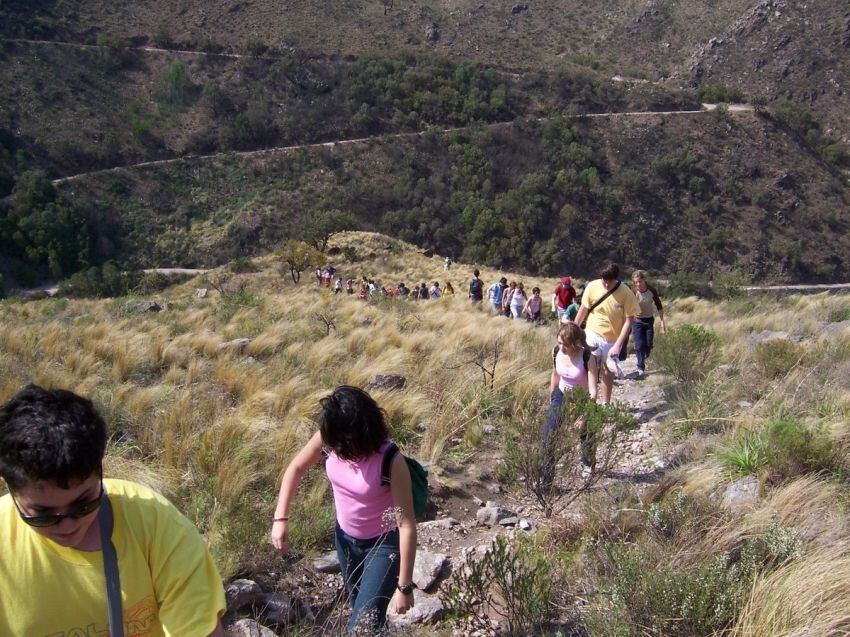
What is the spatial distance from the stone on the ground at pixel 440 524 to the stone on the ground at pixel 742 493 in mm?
1574

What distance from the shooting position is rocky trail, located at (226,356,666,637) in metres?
2.71

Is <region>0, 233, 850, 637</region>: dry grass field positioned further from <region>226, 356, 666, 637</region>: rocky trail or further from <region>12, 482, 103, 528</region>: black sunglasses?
<region>12, 482, 103, 528</region>: black sunglasses

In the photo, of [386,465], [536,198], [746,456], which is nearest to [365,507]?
[386,465]

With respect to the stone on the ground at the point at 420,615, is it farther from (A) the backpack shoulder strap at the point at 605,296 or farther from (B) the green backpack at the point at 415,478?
(A) the backpack shoulder strap at the point at 605,296

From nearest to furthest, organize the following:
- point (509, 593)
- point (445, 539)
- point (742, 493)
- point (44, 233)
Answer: point (509, 593)
point (742, 493)
point (445, 539)
point (44, 233)

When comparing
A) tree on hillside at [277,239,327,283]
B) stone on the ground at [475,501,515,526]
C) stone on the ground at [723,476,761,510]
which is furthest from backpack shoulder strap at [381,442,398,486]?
tree on hillside at [277,239,327,283]

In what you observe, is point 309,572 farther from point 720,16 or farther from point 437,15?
point 720,16

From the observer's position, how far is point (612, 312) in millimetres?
5457

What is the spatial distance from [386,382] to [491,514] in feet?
7.39

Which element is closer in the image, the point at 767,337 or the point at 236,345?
the point at 236,345

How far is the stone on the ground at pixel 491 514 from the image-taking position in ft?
12.1

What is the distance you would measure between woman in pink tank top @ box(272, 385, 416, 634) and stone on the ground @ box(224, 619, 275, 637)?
0.34 metres

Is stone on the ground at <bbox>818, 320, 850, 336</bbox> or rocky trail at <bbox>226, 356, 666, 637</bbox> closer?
rocky trail at <bbox>226, 356, 666, 637</bbox>

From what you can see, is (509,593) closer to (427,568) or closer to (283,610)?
(427,568)
